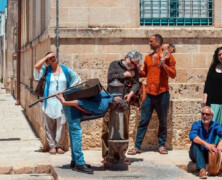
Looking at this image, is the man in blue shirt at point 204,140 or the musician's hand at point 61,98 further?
the man in blue shirt at point 204,140

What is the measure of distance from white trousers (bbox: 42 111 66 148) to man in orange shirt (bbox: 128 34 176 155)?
3.83 ft

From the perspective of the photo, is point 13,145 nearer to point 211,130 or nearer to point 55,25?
point 55,25

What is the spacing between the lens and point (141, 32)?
10133mm

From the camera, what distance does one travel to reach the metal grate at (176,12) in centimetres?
1053

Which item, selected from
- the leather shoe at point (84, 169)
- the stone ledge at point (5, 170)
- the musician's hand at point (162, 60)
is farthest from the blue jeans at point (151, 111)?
the stone ledge at point (5, 170)

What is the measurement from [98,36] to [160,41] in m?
1.27

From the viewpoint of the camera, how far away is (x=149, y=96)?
9484 mm

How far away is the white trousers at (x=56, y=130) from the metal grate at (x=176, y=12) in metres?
2.40

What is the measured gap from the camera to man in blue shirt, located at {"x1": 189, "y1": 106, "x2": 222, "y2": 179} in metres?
7.89

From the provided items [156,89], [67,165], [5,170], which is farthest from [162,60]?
[5,170]

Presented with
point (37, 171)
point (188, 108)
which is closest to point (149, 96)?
point (188, 108)

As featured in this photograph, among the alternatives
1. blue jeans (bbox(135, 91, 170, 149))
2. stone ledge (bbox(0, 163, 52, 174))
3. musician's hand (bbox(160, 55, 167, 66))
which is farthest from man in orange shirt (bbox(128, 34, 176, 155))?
stone ledge (bbox(0, 163, 52, 174))

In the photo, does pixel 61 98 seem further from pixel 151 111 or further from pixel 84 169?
pixel 151 111

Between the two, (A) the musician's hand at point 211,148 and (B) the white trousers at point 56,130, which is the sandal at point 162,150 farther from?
(A) the musician's hand at point 211,148
